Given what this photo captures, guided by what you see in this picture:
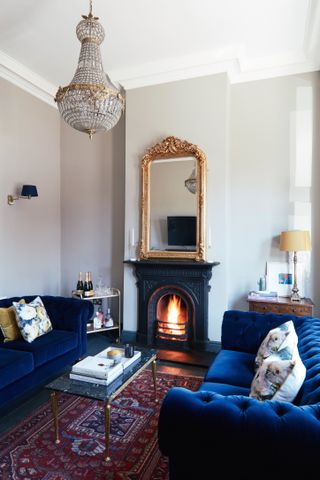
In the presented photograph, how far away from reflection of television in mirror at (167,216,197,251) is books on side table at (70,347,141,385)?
198cm

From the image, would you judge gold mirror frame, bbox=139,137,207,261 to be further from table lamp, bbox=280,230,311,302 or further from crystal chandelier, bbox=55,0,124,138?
crystal chandelier, bbox=55,0,124,138

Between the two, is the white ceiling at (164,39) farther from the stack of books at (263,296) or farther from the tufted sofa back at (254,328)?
the tufted sofa back at (254,328)

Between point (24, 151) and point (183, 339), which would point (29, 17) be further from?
point (183, 339)

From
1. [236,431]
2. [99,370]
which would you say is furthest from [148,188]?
[236,431]

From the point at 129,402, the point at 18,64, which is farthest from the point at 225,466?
the point at 18,64

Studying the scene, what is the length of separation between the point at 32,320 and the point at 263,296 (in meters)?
2.68

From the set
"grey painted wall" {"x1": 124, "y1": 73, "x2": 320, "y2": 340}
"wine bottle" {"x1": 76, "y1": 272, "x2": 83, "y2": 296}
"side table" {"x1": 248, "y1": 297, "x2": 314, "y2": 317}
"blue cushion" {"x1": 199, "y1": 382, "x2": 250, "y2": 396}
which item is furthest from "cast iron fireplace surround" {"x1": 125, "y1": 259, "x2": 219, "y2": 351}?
"blue cushion" {"x1": 199, "y1": 382, "x2": 250, "y2": 396}

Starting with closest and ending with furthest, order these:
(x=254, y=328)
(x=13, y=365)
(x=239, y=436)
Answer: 1. (x=239, y=436)
2. (x=13, y=365)
3. (x=254, y=328)

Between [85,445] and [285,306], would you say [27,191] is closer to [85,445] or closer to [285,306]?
[85,445]

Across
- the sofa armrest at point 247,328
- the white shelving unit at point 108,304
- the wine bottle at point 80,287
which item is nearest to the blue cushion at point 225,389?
the sofa armrest at point 247,328

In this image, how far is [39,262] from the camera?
4.94 metres

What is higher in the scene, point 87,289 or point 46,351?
point 87,289

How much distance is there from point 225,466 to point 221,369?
1227 millimetres

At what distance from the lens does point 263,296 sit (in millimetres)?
3959
